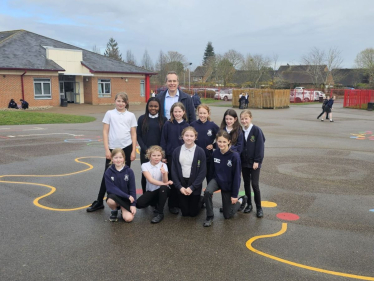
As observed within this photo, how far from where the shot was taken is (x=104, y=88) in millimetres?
33094

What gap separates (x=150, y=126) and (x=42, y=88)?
26062 millimetres

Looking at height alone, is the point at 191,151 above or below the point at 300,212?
above

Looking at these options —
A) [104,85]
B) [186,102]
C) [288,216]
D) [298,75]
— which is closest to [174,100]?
[186,102]

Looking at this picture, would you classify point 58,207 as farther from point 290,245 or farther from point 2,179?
point 290,245

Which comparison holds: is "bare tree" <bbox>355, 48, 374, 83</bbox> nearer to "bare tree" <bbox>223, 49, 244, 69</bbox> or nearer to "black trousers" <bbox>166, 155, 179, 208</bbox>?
"bare tree" <bbox>223, 49, 244, 69</bbox>

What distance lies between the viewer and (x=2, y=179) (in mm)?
7016

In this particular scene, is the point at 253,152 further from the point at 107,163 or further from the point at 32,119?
the point at 32,119

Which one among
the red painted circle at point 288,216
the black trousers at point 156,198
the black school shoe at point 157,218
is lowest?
the red painted circle at point 288,216

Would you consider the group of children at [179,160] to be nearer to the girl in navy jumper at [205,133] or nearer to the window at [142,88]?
the girl in navy jumper at [205,133]

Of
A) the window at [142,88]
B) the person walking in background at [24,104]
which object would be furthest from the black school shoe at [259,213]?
the window at [142,88]

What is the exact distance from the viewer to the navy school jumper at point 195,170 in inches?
198

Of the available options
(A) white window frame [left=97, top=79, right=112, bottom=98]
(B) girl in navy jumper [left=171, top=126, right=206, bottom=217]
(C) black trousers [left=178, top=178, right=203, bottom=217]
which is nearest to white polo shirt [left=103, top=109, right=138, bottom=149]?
(B) girl in navy jumper [left=171, top=126, right=206, bottom=217]

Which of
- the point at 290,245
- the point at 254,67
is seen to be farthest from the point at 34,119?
the point at 254,67

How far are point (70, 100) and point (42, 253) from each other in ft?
103
